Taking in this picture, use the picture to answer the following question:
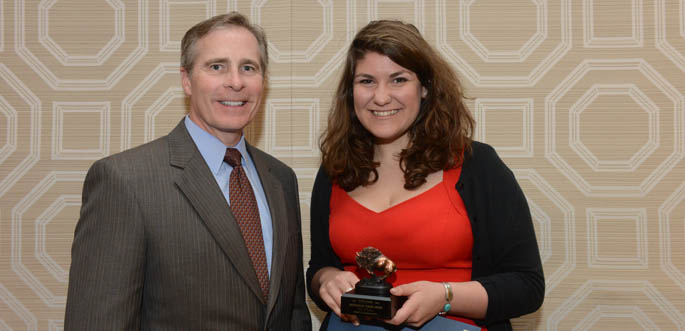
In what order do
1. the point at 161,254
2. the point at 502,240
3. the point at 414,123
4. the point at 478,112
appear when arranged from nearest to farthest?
1. the point at 161,254
2. the point at 502,240
3. the point at 414,123
4. the point at 478,112

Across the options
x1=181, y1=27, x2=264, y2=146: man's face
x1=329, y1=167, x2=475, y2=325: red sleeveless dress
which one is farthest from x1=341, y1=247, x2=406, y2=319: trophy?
x1=181, y1=27, x2=264, y2=146: man's face

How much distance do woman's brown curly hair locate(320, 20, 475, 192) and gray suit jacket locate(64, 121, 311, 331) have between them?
19.6 inches

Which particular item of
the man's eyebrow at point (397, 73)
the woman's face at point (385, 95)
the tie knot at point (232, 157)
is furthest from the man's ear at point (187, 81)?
the man's eyebrow at point (397, 73)

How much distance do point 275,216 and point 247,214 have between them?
113 millimetres

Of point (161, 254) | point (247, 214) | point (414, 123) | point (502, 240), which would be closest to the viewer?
point (161, 254)

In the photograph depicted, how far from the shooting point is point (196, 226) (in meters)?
1.33

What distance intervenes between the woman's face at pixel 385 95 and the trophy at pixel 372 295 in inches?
18.3

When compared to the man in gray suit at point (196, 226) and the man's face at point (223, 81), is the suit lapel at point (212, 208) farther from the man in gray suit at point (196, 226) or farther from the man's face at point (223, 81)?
the man's face at point (223, 81)

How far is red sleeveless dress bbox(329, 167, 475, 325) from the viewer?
155 cm

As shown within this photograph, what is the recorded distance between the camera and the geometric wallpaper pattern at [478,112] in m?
2.14

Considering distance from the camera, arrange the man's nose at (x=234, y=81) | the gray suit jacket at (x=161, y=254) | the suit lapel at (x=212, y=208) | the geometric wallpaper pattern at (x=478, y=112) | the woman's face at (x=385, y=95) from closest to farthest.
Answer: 1. the gray suit jacket at (x=161, y=254)
2. the suit lapel at (x=212, y=208)
3. the man's nose at (x=234, y=81)
4. the woman's face at (x=385, y=95)
5. the geometric wallpaper pattern at (x=478, y=112)

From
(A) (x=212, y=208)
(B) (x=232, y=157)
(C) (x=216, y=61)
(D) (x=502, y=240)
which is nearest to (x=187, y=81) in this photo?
(C) (x=216, y=61)

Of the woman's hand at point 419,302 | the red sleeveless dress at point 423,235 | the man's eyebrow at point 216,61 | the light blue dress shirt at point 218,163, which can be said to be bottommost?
the woman's hand at point 419,302

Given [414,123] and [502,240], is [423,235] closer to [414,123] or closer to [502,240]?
[502,240]
